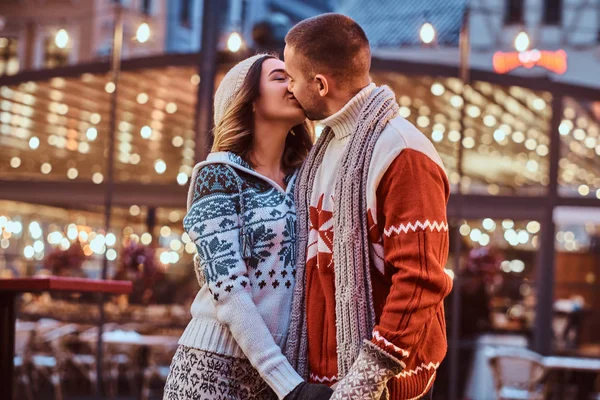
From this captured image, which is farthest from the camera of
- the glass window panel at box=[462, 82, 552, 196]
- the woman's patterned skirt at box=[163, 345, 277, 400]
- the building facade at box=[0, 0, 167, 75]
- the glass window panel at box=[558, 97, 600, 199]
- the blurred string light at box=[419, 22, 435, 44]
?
the building facade at box=[0, 0, 167, 75]

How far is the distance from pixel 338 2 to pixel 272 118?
24764 mm

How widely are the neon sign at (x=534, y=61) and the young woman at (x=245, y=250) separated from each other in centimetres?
1022

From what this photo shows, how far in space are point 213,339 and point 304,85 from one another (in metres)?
0.64

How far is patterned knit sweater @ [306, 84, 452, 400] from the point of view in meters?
1.74

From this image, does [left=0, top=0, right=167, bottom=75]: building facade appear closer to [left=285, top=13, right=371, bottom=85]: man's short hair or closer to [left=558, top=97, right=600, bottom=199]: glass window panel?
[left=558, top=97, right=600, bottom=199]: glass window panel

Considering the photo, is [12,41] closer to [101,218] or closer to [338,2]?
[101,218]

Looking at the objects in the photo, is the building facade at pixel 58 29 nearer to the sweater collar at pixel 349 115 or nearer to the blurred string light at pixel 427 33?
the blurred string light at pixel 427 33

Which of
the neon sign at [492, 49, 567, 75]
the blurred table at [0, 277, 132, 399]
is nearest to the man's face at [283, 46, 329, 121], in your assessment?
the blurred table at [0, 277, 132, 399]

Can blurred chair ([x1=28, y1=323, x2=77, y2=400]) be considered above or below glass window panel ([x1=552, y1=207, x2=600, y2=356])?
below

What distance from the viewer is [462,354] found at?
10992 mm

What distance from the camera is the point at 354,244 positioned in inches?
73.0

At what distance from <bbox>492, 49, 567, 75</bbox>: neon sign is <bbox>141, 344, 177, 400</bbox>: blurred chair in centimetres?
567

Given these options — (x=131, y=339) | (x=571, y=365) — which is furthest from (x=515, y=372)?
(x=131, y=339)

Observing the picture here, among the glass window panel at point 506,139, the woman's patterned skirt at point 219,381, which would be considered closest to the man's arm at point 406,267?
the woman's patterned skirt at point 219,381
